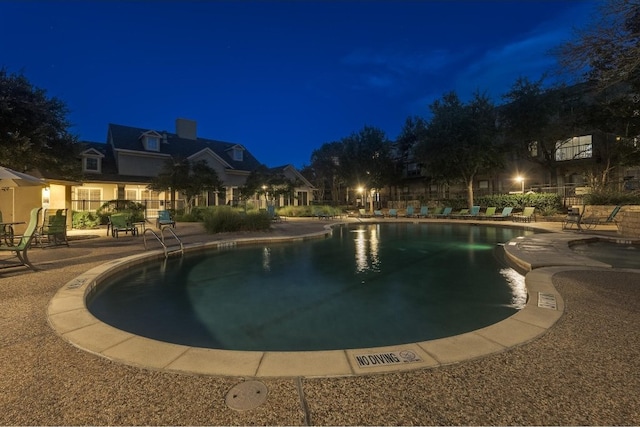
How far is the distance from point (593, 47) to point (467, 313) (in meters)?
6.62

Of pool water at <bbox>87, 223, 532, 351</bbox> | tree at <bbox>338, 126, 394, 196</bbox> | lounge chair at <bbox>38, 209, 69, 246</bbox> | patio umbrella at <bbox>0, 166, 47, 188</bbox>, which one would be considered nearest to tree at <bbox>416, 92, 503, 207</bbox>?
tree at <bbox>338, 126, 394, 196</bbox>

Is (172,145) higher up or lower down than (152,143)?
higher up

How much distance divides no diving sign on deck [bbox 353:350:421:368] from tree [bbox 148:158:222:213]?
19.2 meters

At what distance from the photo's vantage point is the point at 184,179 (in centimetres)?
1927

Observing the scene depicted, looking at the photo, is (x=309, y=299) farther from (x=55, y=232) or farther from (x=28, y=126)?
(x=28, y=126)

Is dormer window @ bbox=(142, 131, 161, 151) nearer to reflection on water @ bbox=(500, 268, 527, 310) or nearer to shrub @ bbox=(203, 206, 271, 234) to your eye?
shrub @ bbox=(203, 206, 271, 234)

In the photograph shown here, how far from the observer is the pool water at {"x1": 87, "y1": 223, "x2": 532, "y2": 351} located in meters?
4.14

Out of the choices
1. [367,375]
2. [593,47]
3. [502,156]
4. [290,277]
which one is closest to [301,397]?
[367,375]

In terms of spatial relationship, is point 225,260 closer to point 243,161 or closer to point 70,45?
point 243,161

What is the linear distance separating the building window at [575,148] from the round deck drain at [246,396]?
31.6 m

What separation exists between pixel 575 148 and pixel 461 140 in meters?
11.8

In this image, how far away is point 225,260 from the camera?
886 centimetres

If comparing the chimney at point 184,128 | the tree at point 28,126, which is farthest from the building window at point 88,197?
the chimney at point 184,128

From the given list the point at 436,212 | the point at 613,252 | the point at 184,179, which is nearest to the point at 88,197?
the point at 184,179
